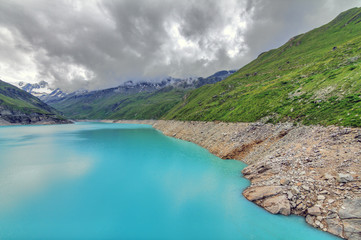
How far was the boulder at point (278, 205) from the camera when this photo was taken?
15377 millimetres

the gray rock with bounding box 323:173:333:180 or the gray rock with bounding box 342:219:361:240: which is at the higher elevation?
the gray rock with bounding box 323:173:333:180

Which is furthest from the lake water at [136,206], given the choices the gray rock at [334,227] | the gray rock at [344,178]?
the gray rock at [344,178]

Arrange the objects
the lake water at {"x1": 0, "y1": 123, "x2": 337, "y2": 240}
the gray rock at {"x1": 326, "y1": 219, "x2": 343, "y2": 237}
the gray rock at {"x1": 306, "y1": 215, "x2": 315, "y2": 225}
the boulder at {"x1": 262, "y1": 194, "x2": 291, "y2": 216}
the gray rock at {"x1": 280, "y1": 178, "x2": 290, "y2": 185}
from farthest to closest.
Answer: the gray rock at {"x1": 280, "y1": 178, "x2": 290, "y2": 185}
the boulder at {"x1": 262, "y1": 194, "x2": 291, "y2": 216}
the gray rock at {"x1": 306, "y1": 215, "x2": 315, "y2": 225}
the lake water at {"x1": 0, "y1": 123, "x2": 337, "y2": 240}
the gray rock at {"x1": 326, "y1": 219, "x2": 343, "y2": 237}

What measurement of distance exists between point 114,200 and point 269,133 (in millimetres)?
30563

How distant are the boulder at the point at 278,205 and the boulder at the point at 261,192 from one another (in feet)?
1.76

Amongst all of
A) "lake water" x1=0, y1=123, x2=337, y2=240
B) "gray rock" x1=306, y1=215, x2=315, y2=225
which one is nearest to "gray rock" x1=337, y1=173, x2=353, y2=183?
"gray rock" x1=306, y1=215, x2=315, y2=225

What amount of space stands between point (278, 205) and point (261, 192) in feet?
7.85

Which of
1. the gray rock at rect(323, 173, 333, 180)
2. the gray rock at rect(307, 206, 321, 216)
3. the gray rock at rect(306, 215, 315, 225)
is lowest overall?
the gray rock at rect(306, 215, 315, 225)

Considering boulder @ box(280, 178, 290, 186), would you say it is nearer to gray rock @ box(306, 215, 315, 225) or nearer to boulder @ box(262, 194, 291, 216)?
boulder @ box(262, 194, 291, 216)

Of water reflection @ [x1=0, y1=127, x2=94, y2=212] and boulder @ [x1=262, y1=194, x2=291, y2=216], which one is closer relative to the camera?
boulder @ [x1=262, y1=194, x2=291, y2=216]

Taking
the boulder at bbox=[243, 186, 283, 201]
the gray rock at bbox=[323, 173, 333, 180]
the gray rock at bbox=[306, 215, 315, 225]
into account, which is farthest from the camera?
the boulder at bbox=[243, 186, 283, 201]

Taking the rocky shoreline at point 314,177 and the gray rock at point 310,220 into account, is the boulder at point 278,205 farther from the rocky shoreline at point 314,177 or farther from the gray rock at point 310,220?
the gray rock at point 310,220

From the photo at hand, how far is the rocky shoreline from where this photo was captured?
13281 millimetres

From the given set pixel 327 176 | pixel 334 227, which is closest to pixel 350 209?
pixel 334 227
